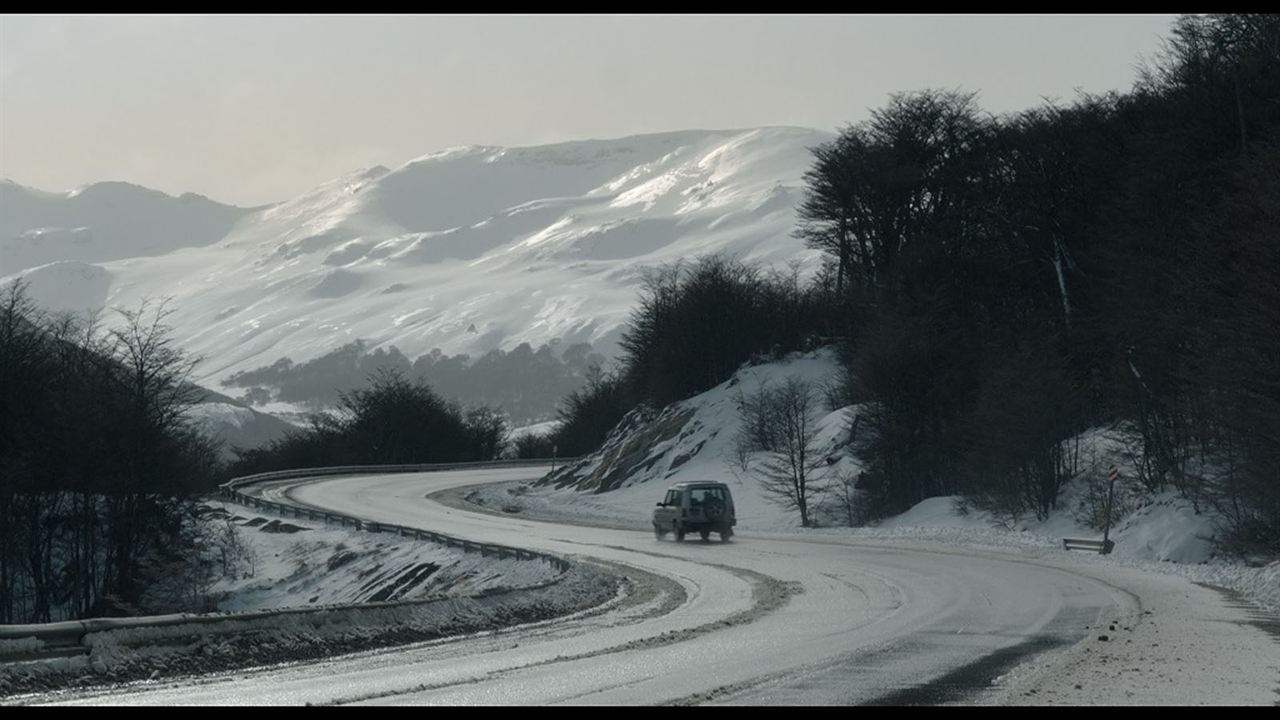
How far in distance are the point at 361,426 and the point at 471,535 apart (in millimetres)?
69624

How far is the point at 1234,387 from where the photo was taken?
101ft

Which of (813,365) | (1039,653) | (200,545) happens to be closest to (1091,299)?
(813,365)

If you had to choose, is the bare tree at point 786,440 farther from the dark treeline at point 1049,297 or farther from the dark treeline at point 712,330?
the dark treeline at point 712,330

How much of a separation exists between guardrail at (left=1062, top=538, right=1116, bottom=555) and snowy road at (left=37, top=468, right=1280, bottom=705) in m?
3.03

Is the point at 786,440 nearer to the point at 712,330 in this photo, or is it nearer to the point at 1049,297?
the point at 1049,297

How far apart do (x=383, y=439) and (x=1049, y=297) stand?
64999mm

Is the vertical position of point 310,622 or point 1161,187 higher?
point 1161,187

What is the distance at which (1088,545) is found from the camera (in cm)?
3641

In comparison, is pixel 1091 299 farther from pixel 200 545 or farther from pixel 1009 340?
pixel 200 545

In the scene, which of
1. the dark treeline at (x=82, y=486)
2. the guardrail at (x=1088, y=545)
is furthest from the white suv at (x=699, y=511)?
the dark treeline at (x=82, y=486)

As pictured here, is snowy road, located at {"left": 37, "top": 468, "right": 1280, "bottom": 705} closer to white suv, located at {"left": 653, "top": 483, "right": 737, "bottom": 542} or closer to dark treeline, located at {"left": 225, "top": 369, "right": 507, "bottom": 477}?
white suv, located at {"left": 653, "top": 483, "right": 737, "bottom": 542}

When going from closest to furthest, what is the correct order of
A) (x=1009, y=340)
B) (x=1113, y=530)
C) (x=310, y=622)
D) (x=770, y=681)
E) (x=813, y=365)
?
(x=770, y=681), (x=310, y=622), (x=1113, y=530), (x=1009, y=340), (x=813, y=365)

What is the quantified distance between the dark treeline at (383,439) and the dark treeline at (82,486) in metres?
59.1

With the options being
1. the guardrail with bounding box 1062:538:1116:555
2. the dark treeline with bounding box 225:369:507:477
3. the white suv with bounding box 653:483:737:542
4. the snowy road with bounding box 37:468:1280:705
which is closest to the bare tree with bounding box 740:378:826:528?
the white suv with bounding box 653:483:737:542
